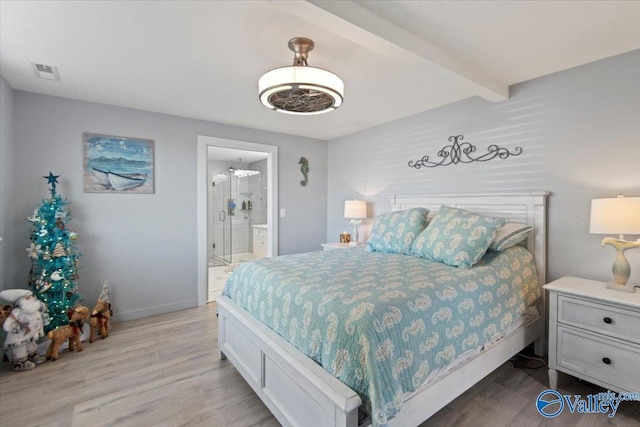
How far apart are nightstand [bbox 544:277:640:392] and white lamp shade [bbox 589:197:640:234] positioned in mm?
397

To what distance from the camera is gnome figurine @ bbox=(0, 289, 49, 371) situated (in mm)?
2209

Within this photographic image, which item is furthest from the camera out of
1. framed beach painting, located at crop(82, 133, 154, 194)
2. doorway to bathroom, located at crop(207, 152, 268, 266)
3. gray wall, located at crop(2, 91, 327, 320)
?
doorway to bathroom, located at crop(207, 152, 268, 266)

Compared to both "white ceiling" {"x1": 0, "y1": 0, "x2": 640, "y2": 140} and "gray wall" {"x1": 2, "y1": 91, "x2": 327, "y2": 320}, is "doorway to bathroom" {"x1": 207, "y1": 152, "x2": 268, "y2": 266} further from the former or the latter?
"white ceiling" {"x1": 0, "y1": 0, "x2": 640, "y2": 140}

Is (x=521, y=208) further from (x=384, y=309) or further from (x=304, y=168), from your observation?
(x=304, y=168)

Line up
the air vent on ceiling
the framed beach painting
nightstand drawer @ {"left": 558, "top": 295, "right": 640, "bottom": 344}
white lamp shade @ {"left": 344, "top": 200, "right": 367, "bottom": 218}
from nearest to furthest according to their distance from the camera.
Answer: nightstand drawer @ {"left": 558, "top": 295, "right": 640, "bottom": 344} < the air vent on ceiling < the framed beach painting < white lamp shade @ {"left": 344, "top": 200, "right": 367, "bottom": 218}

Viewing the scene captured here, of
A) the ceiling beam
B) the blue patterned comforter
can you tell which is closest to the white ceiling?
the ceiling beam

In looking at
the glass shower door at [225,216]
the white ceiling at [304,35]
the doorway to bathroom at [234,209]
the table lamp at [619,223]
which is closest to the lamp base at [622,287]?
the table lamp at [619,223]

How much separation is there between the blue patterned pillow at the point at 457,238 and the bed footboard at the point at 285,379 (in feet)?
4.30

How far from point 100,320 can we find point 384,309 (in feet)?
9.19

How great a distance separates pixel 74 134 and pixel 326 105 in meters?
2.67

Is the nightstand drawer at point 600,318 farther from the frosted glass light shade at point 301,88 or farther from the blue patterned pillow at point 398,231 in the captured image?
the frosted glass light shade at point 301,88

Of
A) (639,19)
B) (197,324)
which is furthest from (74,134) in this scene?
(639,19)

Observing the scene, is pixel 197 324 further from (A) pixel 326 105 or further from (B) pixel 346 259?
(A) pixel 326 105

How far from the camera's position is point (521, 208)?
8.49 feet
